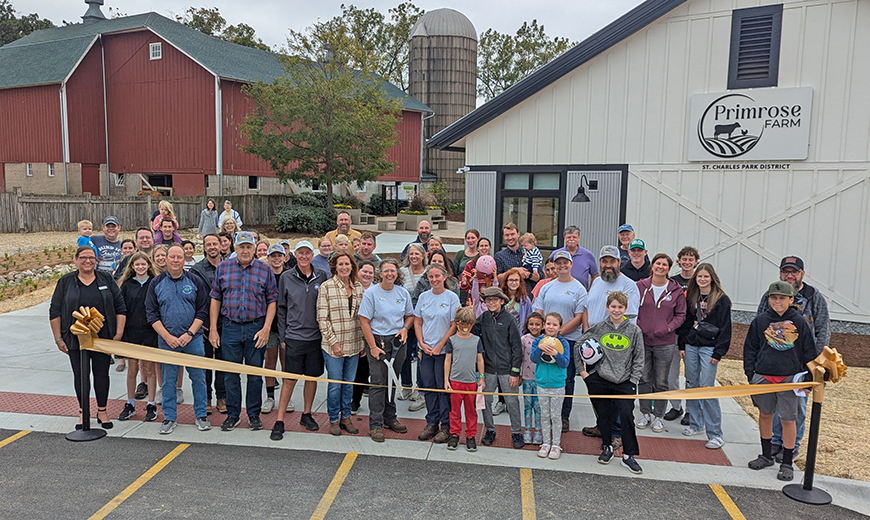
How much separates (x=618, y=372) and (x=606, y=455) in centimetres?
79

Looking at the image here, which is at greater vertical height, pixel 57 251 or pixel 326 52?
pixel 326 52

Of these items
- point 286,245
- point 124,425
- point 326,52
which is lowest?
point 124,425

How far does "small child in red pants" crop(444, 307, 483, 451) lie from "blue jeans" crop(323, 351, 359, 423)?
1.02 m

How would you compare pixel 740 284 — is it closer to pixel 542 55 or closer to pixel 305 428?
pixel 305 428

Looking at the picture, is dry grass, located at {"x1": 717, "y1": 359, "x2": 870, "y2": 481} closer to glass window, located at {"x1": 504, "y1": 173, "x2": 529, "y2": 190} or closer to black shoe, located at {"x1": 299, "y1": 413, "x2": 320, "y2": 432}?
black shoe, located at {"x1": 299, "y1": 413, "x2": 320, "y2": 432}

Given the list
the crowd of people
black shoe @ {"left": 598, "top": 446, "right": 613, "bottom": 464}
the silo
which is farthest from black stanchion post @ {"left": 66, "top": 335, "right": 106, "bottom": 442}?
the silo

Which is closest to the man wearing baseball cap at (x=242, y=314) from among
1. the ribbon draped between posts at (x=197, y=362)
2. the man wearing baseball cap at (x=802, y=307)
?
the ribbon draped between posts at (x=197, y=362)

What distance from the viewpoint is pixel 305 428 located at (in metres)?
6.28

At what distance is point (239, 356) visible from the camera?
6.23 meters

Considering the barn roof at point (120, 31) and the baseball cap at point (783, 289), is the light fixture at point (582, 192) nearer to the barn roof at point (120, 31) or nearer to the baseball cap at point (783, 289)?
the baseball cap at point (783, 289)

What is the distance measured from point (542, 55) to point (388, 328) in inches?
1861

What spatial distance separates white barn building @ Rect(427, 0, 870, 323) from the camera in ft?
33.4

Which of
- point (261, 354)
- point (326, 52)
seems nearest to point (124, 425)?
point (261, 354)

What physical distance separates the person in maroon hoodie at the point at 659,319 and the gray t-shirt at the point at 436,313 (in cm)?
196
